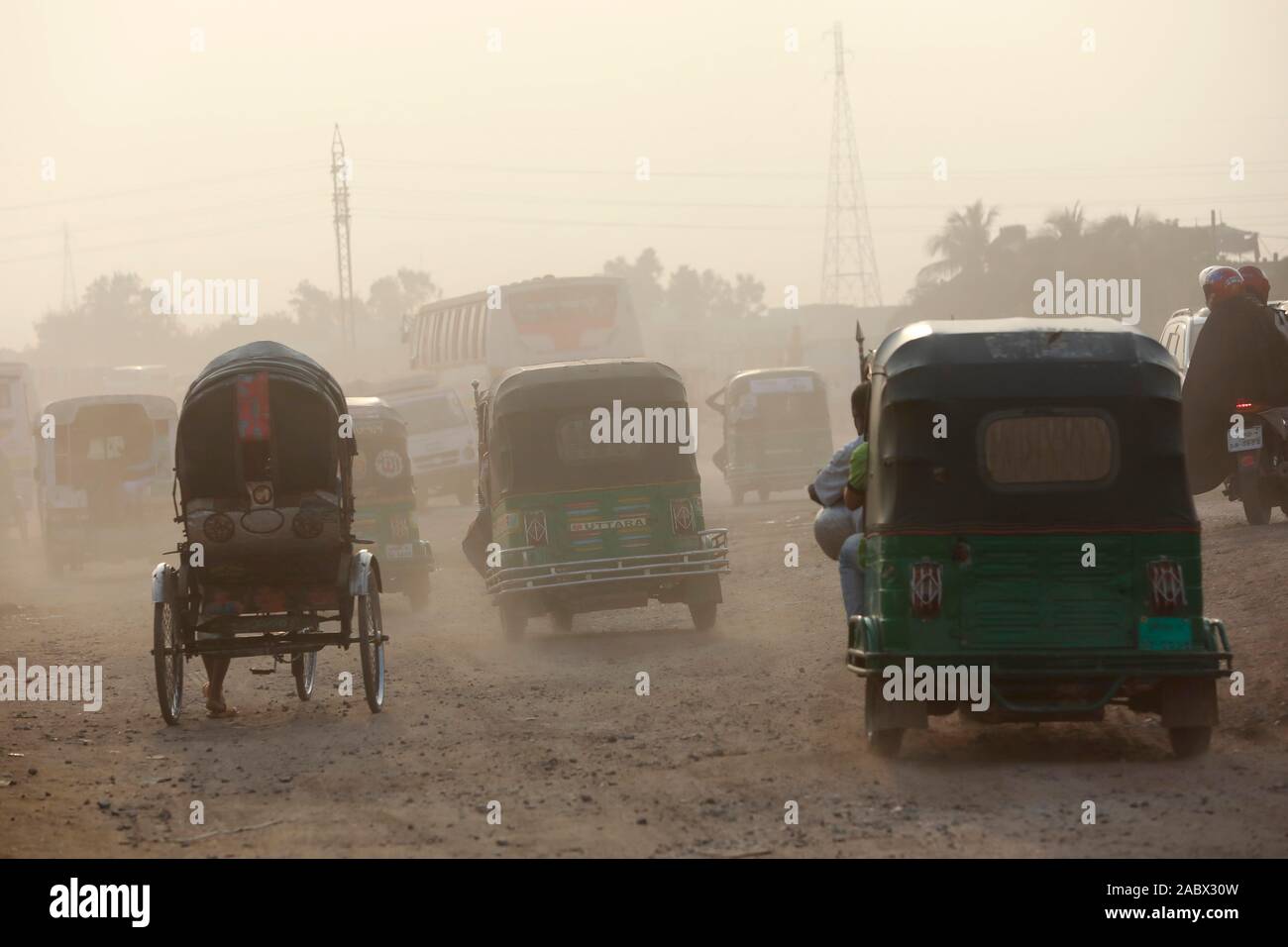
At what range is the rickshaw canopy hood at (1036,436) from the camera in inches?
400

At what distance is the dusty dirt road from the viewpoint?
8711 millimetres

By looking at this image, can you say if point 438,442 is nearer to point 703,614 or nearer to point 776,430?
point 776,430

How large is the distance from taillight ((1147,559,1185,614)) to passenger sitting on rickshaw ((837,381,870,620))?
5.81ft

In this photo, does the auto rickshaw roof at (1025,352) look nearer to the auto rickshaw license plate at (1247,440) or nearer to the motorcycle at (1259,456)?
the motorcycle at (1259,456)

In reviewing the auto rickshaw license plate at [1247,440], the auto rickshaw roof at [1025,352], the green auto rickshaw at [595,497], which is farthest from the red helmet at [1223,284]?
the auto rickshaw roof at [1025,352]

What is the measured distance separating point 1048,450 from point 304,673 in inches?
258

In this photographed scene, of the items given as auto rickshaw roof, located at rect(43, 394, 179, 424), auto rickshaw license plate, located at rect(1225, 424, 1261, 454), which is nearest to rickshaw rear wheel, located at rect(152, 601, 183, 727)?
auto rickshaw license plate, located at rect(1225, 424, 1261, 454)

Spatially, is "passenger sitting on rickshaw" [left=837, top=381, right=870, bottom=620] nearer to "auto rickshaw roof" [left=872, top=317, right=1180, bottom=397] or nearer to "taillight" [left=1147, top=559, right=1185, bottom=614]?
"auto rickshaw roof" [left=872, top=317, right=1180, bottom=397]

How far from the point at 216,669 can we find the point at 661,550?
5.28 metres

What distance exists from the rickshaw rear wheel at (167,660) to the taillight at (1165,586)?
253 inches

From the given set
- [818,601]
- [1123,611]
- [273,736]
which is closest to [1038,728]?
[1123,611]

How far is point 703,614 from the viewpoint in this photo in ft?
60.2

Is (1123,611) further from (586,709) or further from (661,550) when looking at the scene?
(661,550)

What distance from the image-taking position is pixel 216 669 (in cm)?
1366
